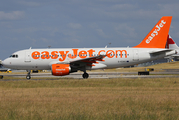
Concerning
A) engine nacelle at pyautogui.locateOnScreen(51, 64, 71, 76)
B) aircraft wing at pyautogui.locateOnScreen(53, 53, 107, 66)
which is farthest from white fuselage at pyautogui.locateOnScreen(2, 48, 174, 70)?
engine nacelle at pyautogui.locateOnScreen(51, 64, 71, 76)

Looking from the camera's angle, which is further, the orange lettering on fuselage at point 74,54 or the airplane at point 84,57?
the orange lettering on fuselage at point 74,54

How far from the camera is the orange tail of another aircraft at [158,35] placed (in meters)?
36.8

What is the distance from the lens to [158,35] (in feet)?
121

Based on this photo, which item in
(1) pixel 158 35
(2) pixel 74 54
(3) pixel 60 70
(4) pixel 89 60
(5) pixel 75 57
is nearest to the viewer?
(3) pixel 60 70

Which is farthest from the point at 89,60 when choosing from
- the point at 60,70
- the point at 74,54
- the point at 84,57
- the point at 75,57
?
the point at 60,70

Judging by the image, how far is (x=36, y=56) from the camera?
35.2 meters

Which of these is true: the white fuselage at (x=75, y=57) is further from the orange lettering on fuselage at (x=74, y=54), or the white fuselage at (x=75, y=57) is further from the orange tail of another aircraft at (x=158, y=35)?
the orange tail of another aircraft at (x=158, y=35)

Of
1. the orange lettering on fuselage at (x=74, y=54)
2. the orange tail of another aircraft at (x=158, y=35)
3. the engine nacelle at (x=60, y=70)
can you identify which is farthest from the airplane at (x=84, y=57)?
the engine nacelle at (x=60, y=70)

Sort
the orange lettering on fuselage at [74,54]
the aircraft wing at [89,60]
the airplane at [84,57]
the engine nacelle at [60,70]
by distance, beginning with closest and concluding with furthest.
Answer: the engine nacelle at [60,70] → the aircraft wing at [89,60] → the airplane at [84,57] → the orange lettering on fuselage at [74,54]

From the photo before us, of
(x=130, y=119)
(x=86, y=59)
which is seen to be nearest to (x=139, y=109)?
(x=130, y=119)

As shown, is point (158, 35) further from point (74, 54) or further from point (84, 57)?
point (74, 54)

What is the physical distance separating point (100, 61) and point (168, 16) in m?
12.1

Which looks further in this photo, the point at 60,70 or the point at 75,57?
the point at 75,57

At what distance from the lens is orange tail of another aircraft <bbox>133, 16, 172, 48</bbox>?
36.8 metres
